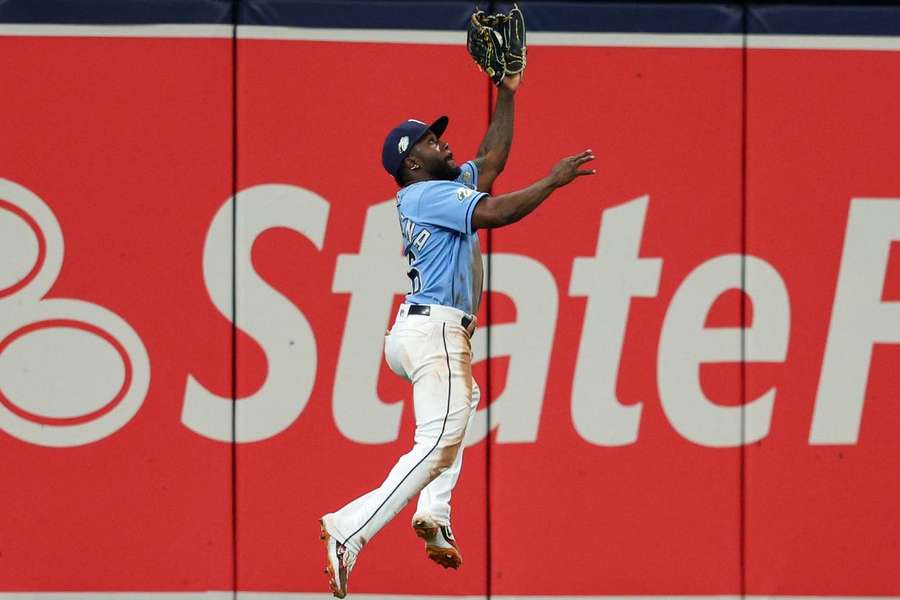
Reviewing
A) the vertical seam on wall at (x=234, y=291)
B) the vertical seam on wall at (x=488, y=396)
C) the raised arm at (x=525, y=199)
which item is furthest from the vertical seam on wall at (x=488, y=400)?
the raised arm at (x=525, y=199)

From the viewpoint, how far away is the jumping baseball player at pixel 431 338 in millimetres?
6078

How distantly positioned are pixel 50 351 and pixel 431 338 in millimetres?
2608

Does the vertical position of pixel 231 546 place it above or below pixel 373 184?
below

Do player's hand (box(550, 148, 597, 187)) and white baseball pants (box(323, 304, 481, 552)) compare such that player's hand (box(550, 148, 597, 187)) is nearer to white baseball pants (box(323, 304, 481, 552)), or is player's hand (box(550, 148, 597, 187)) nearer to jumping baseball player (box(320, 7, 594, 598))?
jumping baseball player (box(320, 7, 594, 598))

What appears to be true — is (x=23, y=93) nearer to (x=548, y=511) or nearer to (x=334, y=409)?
(x=334, y=409)

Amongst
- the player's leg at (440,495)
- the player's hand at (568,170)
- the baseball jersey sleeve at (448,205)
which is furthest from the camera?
the player's leg at (440,495)

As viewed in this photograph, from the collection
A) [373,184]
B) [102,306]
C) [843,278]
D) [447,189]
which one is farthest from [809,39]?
[102,306]

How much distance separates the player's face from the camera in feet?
20.5

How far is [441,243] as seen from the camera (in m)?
6.21

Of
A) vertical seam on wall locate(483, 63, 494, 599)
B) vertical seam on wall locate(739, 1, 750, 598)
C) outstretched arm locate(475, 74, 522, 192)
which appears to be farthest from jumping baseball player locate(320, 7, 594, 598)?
vertical seam on wall locate(739, 1, 750, 598)

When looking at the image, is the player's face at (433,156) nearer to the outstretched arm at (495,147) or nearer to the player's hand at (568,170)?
the outstretched arm at (495,147)

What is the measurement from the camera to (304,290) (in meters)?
7.98

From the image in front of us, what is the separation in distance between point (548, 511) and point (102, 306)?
7.94ft

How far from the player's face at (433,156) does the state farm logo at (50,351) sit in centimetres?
235
